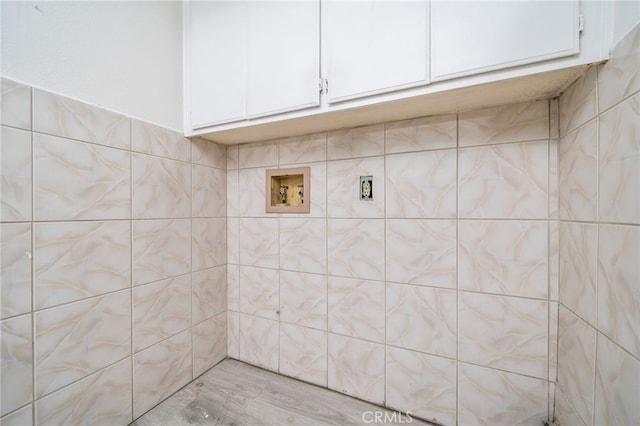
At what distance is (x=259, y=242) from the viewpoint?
1328 millimetres

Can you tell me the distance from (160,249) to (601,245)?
55.2 inches

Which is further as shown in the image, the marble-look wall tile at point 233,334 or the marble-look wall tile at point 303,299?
the marble-look wall tile at point 233,334

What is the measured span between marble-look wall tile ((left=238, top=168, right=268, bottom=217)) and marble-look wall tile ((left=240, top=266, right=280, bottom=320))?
0.29 metres

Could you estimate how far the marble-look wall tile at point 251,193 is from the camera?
4.34ft

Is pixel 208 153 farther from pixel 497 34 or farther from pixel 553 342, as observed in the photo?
pixel 553 342

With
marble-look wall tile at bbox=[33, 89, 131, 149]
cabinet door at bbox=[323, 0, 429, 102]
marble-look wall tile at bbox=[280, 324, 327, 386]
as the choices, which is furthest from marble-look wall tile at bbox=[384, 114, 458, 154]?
marble-look wall tile at bbox=[33, 89, 131, 149]

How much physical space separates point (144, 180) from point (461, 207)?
3.94ft

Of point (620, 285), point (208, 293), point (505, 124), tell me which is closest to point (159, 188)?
point (208, 293)

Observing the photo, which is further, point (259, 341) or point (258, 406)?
point (259, 341)

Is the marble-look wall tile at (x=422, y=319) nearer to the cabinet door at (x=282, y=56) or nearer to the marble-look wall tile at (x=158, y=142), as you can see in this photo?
the cabinet door at (x=282, y=56)

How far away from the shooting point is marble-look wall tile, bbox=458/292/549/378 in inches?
34.0

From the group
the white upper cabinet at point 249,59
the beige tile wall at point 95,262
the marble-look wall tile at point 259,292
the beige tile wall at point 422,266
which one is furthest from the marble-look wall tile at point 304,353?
the white upper cabinet at point 249,59

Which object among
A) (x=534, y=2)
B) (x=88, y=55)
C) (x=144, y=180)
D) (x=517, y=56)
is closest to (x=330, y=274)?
(x=144, y=180)

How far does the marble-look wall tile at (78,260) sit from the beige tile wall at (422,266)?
550 mm
